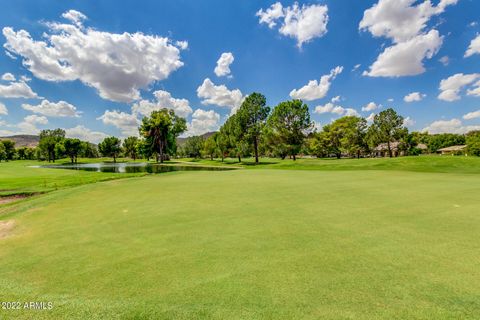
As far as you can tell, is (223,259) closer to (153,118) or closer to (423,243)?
(423,243)

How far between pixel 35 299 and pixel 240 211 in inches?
189

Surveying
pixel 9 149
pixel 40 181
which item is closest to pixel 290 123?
pixel 40 181

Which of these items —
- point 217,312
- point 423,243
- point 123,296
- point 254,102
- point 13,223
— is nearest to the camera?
point 217,312

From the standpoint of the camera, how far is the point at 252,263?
11.9 feet

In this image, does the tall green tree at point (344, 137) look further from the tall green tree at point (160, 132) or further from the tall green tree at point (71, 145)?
the tall green tree at point (71, 145)

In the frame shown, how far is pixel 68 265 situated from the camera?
151 inches

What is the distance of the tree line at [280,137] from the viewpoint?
44.1 m

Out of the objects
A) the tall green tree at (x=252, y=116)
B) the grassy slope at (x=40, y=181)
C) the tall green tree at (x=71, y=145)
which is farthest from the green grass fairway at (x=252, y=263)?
the tall green tree at (x=71, y=145)

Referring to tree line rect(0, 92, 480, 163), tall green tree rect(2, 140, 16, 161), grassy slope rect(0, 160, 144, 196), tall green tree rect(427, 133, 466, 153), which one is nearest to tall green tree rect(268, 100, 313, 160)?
tree line rect(0, 92, 480, 163)

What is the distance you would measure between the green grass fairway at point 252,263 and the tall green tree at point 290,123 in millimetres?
37484

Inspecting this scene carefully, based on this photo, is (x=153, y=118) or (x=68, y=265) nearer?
(x=68, y=265)

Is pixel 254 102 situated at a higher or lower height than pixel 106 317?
higher

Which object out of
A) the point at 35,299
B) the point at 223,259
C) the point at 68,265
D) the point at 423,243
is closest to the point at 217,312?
the point at 223,259

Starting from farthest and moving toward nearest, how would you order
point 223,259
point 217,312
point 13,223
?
point 13,223 < point 223,259 < point 217,312
